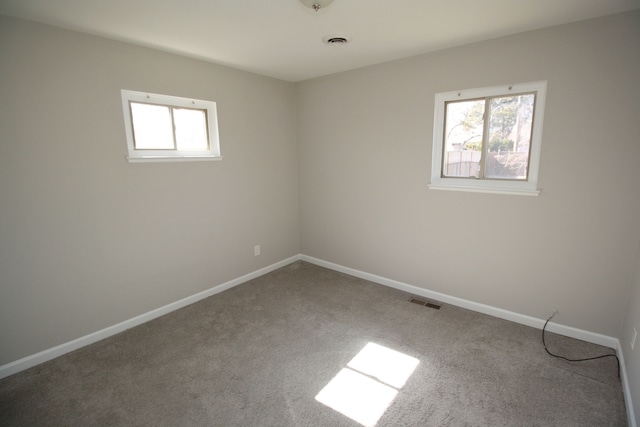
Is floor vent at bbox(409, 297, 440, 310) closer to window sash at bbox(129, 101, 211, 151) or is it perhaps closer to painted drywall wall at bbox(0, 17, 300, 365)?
painted drywall wall at bbox(0, 17, 300, 365)

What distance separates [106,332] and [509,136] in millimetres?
3744

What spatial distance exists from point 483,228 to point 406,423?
1.75m

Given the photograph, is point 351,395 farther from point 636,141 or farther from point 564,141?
point 636,141

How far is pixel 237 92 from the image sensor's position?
10.8ft

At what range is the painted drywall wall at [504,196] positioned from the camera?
213 cm

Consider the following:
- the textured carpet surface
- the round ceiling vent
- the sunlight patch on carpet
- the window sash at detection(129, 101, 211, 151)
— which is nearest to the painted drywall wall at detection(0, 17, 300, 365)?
the window sash at detection(129, 101, 211, 151)

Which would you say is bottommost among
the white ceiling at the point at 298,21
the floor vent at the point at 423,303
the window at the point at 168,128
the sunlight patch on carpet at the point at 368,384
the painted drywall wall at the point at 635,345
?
the sunlight patch on carpet at the point at 368,384

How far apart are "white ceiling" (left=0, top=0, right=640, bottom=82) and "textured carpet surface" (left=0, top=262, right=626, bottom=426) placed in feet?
7.76

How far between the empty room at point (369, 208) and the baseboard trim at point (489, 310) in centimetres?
2

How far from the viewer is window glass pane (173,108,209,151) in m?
2.95

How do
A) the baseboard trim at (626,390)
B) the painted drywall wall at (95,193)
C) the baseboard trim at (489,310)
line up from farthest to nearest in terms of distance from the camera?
the baseboard trim at (489,310) → the painted drywall wall at (95,193) → the baseboard trim at (626,390)

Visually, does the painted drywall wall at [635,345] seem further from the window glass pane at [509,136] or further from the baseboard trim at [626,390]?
the window glass pane at [509,136]

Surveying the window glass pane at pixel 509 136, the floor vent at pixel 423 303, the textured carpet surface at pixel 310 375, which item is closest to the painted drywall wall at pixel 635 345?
the textured carpet surface at pixel 310 375

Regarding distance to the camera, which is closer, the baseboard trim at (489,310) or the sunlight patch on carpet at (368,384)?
the sunlight patch on carpet at (368,384)
